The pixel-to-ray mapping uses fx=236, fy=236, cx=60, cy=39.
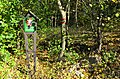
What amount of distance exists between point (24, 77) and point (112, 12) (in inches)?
180

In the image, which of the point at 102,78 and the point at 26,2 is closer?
the point at 102,78

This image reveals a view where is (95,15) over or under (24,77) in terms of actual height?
over

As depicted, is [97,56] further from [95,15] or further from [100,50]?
[95,15]

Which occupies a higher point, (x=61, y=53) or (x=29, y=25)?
(x=29, y=25)

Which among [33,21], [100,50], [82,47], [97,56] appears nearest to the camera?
[33,21]

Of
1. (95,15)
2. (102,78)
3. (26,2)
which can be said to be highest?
(26,2)

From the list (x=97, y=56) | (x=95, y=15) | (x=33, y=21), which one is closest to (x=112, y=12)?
(x=95, y=15)

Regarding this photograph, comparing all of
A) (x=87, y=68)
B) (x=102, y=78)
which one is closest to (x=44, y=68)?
(x=87, y=68)

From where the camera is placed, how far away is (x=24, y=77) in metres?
9.00

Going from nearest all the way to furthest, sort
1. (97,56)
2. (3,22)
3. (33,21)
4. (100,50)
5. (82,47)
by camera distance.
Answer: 1. (3,22)
2. (33,21)
3. (97,56)
4. (100,50)
5. (82,47)

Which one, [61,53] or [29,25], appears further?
[61,53]

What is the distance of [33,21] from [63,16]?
6.23ft

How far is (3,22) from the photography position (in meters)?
8.39

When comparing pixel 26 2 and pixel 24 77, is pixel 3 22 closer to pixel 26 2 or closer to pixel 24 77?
pixel 24 77
